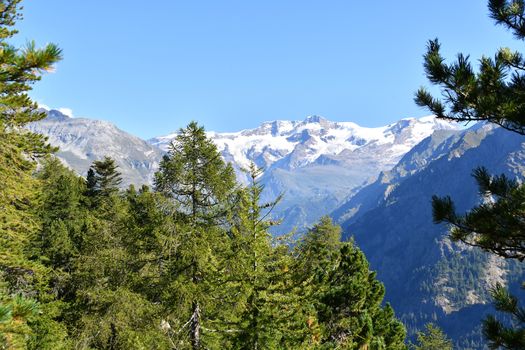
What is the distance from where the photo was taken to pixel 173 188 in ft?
58.2

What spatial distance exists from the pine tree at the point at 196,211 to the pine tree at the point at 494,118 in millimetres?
8668

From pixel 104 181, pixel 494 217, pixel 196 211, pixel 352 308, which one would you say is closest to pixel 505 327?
pixel 494 217

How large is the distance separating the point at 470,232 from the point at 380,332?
16.4 m

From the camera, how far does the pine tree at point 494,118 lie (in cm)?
943

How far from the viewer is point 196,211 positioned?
1753 cm

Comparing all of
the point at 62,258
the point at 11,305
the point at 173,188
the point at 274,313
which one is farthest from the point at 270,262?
the point at 62,258

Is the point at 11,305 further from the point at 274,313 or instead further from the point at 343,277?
the point at 343,277

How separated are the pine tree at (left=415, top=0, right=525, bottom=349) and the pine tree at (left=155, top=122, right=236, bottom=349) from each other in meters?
8.67

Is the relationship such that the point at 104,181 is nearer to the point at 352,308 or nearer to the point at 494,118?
the point at 352,308

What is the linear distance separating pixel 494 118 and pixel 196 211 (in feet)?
38.1

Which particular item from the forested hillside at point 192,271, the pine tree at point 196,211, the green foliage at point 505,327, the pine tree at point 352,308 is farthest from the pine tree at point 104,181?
the green foliage at point 505,327

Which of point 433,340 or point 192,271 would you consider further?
point 433,340

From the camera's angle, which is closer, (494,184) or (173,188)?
(494,184)

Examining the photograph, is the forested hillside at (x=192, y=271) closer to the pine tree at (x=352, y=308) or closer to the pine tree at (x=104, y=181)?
the pine tree at (x=352, y=308)
